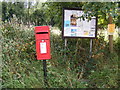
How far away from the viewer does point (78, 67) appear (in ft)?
16.1

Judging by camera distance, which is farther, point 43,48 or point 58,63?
point 58,63

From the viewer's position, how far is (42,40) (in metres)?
3.66

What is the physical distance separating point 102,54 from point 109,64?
0.48 metres

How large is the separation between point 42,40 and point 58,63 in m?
1.39

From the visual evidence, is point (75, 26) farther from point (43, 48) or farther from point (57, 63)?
point (43, 48)

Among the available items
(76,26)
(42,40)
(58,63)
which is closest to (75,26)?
(76,26)

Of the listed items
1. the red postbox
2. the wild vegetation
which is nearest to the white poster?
the red postbox

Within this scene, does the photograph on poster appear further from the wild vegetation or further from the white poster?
the white poster

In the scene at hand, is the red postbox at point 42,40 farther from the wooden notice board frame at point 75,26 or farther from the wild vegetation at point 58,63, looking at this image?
the wooden notice board frame at point 75,26

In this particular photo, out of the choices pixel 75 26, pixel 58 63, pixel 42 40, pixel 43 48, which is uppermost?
pixel 75 26

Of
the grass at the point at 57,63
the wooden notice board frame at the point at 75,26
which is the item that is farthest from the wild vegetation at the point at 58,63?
the wooden notice board frame at the point at 75,26

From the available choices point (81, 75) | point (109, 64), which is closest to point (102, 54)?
point (109, 64)

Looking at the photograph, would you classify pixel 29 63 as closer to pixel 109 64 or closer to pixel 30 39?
pixel 30 39

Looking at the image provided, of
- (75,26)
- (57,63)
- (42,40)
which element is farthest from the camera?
(75,26)
